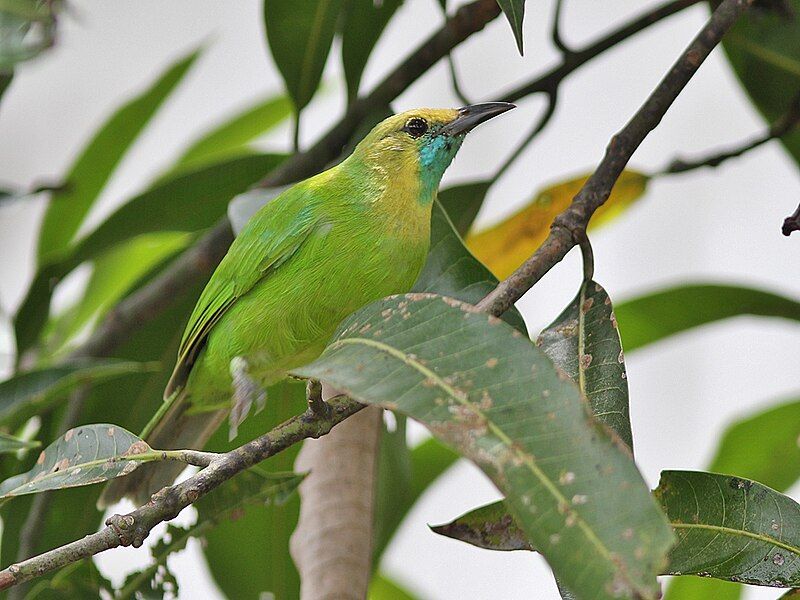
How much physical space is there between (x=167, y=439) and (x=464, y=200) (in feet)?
2.09

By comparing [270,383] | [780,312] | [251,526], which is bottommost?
[251,526]

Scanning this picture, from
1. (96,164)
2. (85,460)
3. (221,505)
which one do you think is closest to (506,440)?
(85,460)

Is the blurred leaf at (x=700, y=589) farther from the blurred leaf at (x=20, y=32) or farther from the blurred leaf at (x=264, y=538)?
the blurred leaf at (x=20, y=32)

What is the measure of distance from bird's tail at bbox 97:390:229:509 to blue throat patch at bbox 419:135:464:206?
1.67 ft

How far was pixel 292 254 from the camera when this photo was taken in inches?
55.2

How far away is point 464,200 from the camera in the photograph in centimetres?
153

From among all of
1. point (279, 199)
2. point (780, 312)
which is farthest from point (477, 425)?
point (780, 312)

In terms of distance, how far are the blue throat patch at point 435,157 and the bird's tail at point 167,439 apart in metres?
0.51

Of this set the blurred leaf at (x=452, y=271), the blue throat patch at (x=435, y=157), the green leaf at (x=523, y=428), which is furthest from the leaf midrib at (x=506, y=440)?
the blue throat patch at (x=435, y=157)

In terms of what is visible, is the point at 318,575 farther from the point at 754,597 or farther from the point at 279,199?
the point at 754,597

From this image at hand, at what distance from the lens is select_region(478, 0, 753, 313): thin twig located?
944mm

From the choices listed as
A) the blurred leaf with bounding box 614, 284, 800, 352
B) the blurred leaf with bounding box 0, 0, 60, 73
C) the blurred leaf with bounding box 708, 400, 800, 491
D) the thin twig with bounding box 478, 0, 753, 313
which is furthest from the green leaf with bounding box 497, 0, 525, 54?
the blurred leaf with bounding box 708, 400, 800, 491

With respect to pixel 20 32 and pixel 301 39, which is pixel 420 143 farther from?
pixel 20 32

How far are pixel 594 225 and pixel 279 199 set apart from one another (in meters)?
0.63
